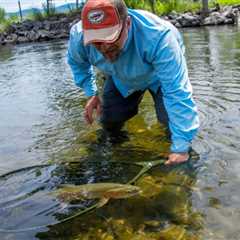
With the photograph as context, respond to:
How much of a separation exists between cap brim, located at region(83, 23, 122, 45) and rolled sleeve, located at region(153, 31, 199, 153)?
0.48 metres

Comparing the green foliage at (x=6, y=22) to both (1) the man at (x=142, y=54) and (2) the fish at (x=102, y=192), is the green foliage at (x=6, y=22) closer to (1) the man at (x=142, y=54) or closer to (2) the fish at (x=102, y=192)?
(1) the man at (x=142, y=54)

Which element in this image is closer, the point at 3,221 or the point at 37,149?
the point at 3,221

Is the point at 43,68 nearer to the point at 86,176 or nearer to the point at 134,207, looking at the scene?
the point at 86,176

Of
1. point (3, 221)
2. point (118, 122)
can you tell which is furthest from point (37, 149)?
point (3, 221)

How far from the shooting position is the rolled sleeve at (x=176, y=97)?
437 cm

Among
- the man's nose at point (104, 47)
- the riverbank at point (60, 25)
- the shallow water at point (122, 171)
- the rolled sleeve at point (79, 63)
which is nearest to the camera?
the man's nose at point (104, 47)

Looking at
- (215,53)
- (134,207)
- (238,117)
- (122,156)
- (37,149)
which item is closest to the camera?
(134,207)

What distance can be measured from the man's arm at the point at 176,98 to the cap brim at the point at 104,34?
469 millimetres

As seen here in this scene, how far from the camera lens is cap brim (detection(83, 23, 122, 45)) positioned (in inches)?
161

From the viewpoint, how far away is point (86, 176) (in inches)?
226

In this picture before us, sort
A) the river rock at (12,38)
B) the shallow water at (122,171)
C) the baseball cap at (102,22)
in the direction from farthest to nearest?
the river rock at (12,38) < the shallow water at (122,171) < the baseball cap at (102,22)

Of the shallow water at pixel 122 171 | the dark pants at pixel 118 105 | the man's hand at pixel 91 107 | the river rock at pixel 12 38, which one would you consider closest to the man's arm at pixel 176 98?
the shallow water at pixel 122 171

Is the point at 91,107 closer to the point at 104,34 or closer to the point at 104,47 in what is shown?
the point at 104,47

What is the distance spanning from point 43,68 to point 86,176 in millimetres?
10286
